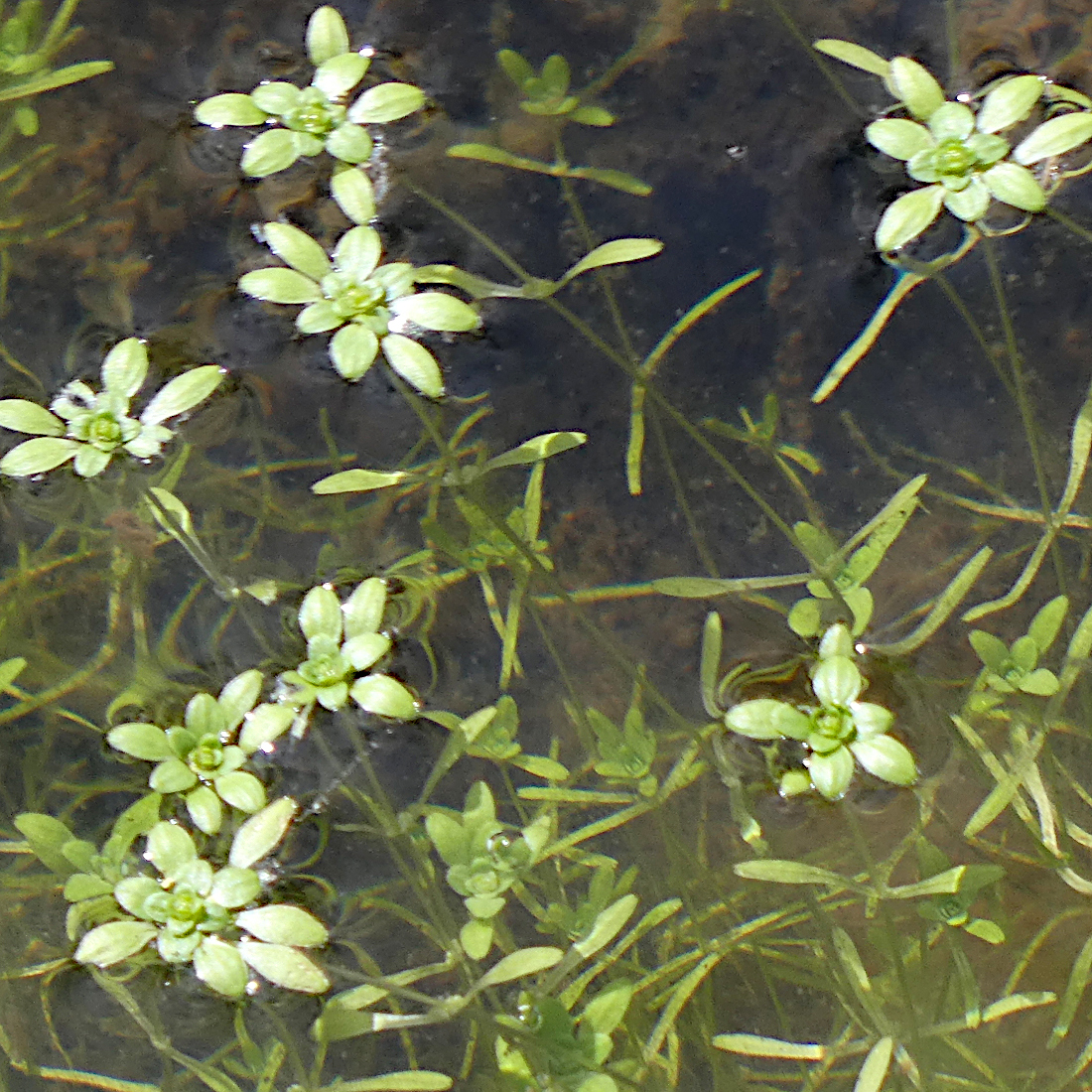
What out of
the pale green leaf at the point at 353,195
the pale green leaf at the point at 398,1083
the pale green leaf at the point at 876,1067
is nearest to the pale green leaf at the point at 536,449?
the pale green leaf at the point at 353,195

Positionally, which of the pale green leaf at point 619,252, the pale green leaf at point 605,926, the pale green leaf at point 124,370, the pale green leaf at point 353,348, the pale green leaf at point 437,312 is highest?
the pale green leaf at point 619,252

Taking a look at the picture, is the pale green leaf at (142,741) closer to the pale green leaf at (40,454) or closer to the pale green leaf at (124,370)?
the pale green leaf at (40,454)

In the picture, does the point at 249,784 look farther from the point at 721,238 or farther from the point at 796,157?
the point at 796,157

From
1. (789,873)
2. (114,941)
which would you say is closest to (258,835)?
(114,941)

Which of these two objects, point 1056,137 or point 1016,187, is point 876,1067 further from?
point 1056,137

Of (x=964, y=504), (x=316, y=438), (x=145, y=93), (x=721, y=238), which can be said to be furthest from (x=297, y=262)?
(x=964, y=504)

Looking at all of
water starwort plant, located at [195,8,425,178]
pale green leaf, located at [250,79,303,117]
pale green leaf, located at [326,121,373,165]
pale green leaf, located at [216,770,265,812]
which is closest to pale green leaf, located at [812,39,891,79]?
water starwort plant, located at [195,8,425,178]
